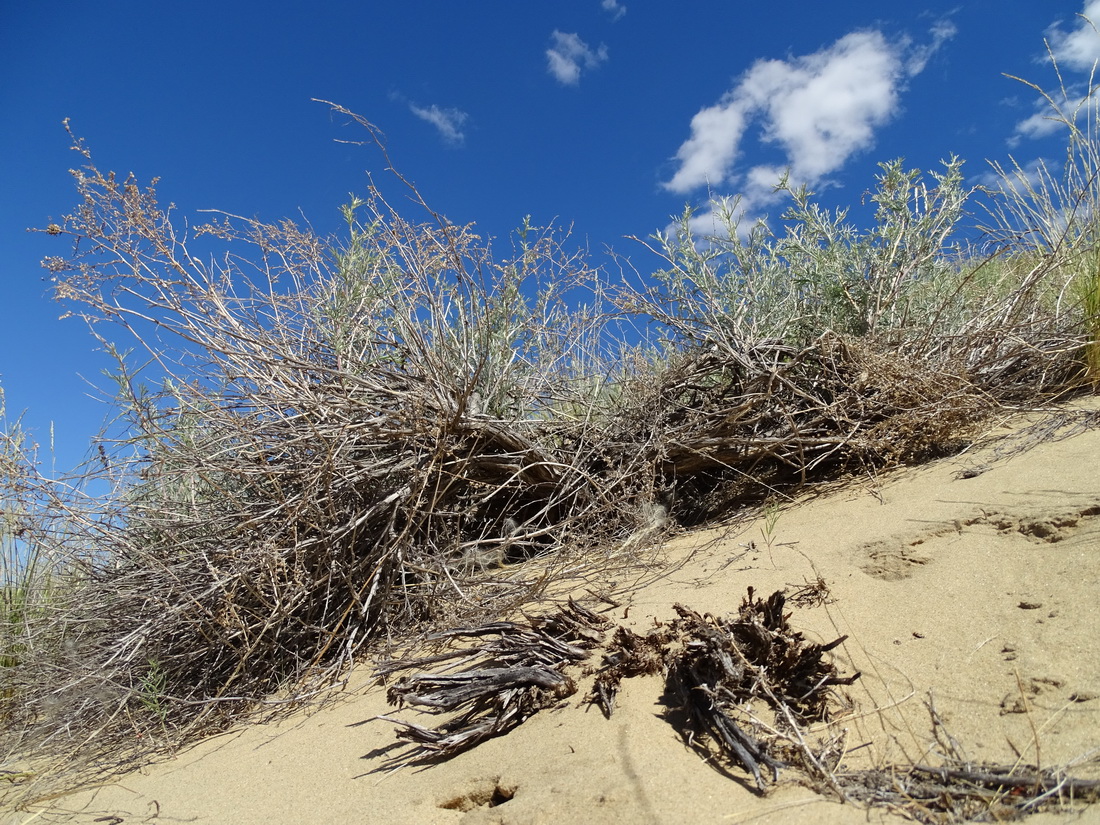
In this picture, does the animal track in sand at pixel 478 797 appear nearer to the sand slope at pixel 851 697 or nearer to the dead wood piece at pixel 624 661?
the sand slope at pixel 851 697

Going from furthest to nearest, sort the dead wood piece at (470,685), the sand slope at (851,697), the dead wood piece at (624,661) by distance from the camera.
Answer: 1. the dead wood piece at (470,685)
2. the dead wood piece at (624,661)
3. the sand slope at (851,697)

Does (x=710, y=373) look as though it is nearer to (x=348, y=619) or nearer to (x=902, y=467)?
(x=902, y=467)

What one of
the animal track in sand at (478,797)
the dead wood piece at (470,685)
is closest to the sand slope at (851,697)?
the animal track in sand at (478,797)

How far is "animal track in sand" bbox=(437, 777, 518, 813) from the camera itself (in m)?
1.85

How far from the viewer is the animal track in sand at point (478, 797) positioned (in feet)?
6.08

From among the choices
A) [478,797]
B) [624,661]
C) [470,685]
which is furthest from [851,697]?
[470,685]

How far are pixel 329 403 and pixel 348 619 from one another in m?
1.04

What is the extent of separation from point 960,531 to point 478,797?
1915mm

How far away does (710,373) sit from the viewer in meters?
4.28

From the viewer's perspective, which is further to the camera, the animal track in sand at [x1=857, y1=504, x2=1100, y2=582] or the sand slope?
the animal track in sand at [x1=857, y1=504, x2=1100, y2=582]

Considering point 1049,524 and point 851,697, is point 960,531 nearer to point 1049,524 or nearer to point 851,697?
point 1049,524

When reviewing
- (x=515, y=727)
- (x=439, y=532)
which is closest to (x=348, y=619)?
(x=439, y=532)

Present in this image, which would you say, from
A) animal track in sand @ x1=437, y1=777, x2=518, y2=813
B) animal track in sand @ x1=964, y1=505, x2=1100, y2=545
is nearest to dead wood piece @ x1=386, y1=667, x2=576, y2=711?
animal track in sand @ x1=437, y1=777, x2=518, y2=813

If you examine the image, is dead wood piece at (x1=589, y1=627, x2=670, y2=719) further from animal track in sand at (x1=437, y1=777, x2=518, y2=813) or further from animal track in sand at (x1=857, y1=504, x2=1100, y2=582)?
animal track in sand at (x1=857, y1=504, x2=1100, y2=582)
